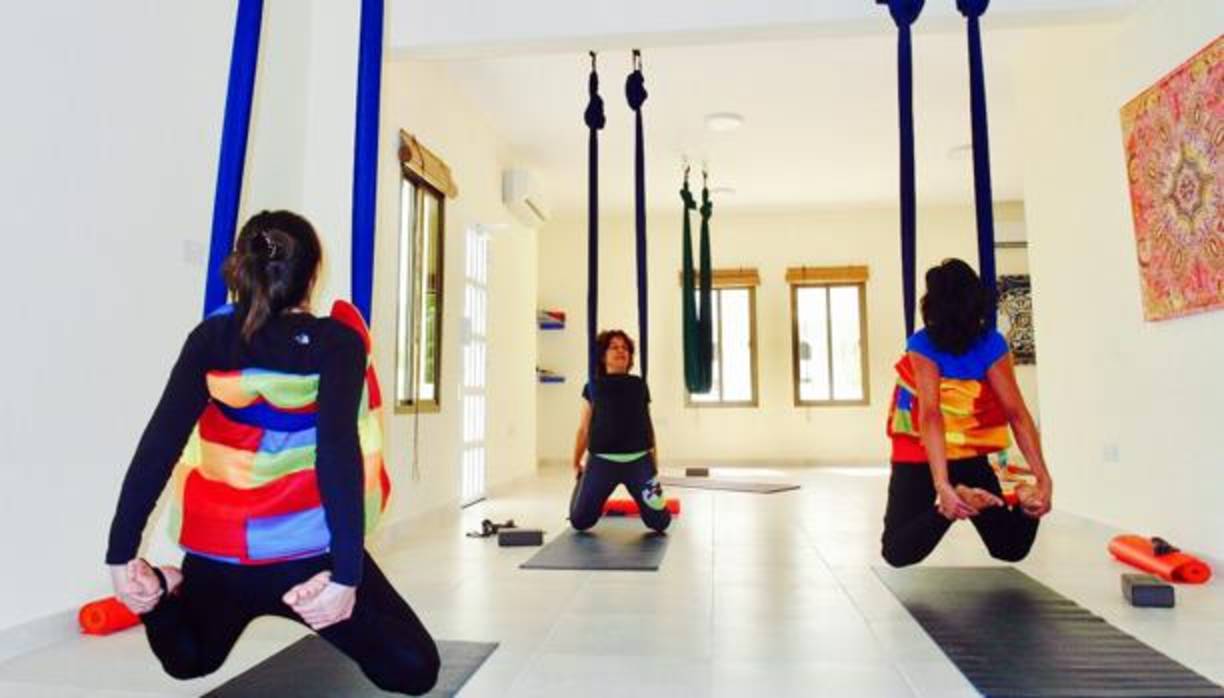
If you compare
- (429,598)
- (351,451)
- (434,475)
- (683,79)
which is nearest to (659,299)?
(683,79)

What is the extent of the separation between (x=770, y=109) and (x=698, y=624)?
4301mm

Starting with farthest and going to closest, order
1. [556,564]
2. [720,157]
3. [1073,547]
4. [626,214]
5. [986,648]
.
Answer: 1. [626,214]
2. [720,157]
3. [1073,547]
4. [556,564]
5. [986,648]

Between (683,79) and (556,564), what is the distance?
3.40 meters

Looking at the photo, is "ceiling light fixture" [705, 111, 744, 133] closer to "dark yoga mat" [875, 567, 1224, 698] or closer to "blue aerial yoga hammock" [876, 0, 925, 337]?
"blue aerial yoga hammock" [876, 0, 925, 337]

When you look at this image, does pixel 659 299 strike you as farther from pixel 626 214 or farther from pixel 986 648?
pixel 986 648

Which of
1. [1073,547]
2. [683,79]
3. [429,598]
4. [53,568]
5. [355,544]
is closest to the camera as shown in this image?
[355,544]

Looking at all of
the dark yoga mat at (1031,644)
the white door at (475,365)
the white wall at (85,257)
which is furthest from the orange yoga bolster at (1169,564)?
the white door at (475,365)

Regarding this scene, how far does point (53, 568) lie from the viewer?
2201 millimetres

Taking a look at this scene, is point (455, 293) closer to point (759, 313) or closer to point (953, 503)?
point (953, 503)

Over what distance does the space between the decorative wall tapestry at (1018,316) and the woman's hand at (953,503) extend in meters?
6.87

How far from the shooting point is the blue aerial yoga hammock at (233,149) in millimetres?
1532

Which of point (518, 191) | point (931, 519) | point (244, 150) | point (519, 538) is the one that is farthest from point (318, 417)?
point (518, 191)

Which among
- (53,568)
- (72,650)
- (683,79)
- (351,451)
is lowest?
(72,650)

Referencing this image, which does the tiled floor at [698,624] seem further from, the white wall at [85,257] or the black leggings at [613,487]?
the white wall at [85,257]
